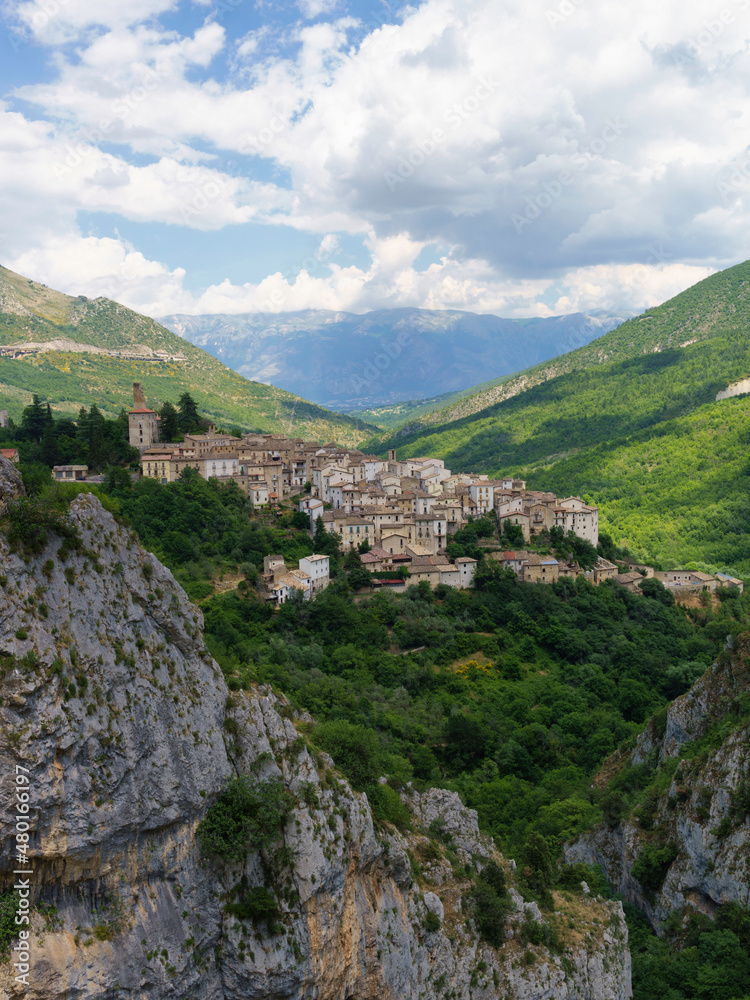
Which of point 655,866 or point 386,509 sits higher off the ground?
point 386,509

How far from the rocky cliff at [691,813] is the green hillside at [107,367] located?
111587mm

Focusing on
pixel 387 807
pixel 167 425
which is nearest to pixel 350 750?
pixel 387 807

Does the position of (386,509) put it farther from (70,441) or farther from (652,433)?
(652,433)

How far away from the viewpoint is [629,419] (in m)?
144

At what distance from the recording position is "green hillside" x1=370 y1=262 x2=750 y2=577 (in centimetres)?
9519

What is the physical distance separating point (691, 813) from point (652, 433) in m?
105

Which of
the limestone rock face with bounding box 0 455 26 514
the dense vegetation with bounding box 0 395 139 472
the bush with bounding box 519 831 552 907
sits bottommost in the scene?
the bush with bounding box 519 831 552 907

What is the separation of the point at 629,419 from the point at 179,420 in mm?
105081

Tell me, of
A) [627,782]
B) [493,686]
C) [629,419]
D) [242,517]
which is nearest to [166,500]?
[242,517]

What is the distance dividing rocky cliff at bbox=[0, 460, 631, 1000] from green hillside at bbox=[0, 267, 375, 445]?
379 ft

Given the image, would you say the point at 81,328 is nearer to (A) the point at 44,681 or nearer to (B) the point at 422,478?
(B) the point at 422,478

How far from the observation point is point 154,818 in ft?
41.1

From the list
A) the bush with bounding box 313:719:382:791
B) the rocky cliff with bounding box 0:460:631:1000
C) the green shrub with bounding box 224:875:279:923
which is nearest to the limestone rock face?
the rocky cliff with bounding box 0:460:631:1000

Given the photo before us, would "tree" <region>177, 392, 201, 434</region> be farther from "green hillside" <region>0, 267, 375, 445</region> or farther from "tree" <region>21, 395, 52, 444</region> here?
"green hillside" <region>0, 267, 375, 445</region>
